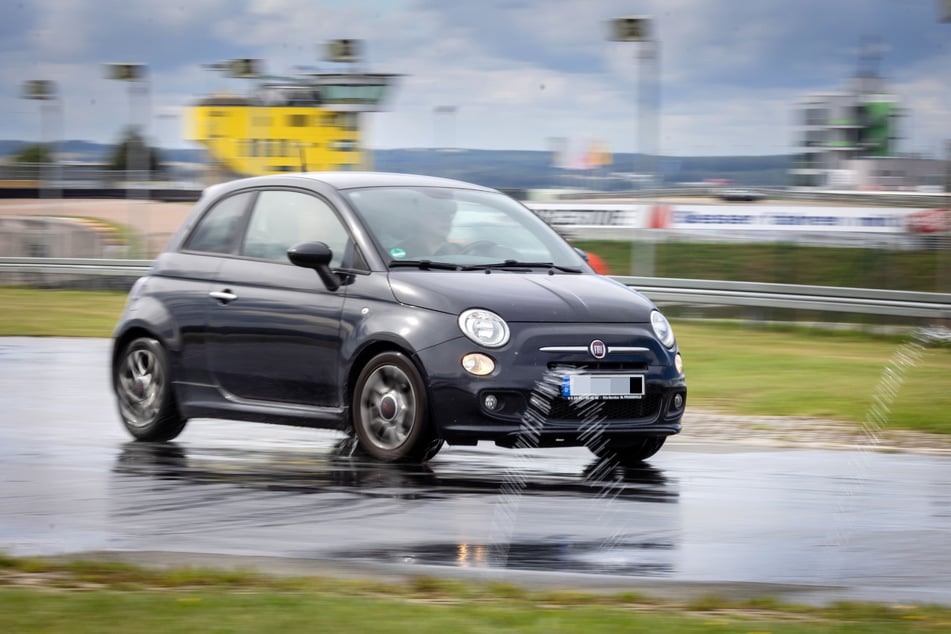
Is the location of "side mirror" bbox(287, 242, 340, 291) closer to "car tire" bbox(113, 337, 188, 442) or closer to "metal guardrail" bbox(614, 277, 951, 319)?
"car tire" bbox(113, 337, 188, 442)

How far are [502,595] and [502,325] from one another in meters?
3.41

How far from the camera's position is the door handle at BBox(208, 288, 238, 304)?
32.4ft

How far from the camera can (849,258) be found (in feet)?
89.5

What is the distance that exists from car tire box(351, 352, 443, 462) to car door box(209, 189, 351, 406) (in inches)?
9.8

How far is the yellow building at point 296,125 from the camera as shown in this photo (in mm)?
50812

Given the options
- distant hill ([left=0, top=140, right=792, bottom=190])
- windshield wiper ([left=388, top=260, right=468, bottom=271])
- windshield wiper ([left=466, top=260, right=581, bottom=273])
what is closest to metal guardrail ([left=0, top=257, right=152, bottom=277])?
distant hill ([left=0, top=140, right=792, bottom=190])

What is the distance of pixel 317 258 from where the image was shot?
30.6 feet

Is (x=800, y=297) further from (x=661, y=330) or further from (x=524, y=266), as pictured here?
(x=661, y=330)

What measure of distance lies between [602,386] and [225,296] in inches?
96.0

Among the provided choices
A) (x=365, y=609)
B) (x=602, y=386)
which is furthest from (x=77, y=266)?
(x=365, y=609)

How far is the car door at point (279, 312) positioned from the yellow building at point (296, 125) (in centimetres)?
3937

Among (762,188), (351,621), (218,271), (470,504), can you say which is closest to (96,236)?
(762,188)

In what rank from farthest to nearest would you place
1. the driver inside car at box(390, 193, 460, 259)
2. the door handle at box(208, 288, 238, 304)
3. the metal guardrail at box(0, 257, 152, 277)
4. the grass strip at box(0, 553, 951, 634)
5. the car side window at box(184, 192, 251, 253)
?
the metal guardrail at box(0, 257, 152, 277)
the car side window at box(184, 192, 251, 253)
the door handle at box(208, 288, 238, 304)
the driver inside car at box(390, 193, 460, 259)
the grass strip at box(0, 553, 951, 634)

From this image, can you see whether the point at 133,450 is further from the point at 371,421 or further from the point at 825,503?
the point at 825,503
